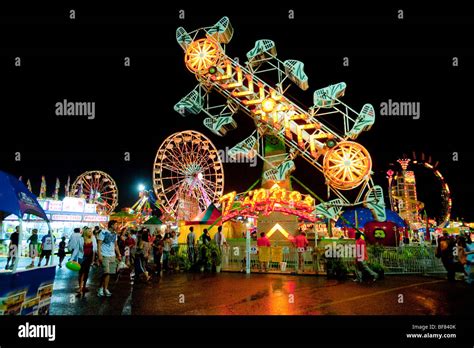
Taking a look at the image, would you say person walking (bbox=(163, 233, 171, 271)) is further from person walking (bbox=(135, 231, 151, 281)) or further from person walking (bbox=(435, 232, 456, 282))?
person walking (bbox=(435, 232, 456, 282))

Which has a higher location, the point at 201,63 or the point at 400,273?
the point at 201,63

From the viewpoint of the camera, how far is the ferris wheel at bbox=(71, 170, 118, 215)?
39531 mm

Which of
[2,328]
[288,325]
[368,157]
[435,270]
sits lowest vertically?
[435,270]

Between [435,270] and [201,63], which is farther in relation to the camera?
[201,63]

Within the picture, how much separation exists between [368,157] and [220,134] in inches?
308

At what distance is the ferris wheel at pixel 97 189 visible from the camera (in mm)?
39531

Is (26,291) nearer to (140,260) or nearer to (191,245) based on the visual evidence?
(140,260)

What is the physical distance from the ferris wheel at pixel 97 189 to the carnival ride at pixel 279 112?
2539cm

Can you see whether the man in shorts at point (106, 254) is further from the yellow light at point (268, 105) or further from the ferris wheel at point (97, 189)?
the ferris wheel at point (97, 189)

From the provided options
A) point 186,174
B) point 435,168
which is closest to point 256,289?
point 186,174

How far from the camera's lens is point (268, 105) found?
1767cm

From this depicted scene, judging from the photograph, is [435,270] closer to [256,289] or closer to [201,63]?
[256,289]

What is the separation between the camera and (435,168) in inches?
1722

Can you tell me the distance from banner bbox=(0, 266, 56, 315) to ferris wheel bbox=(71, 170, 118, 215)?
35609 mm
